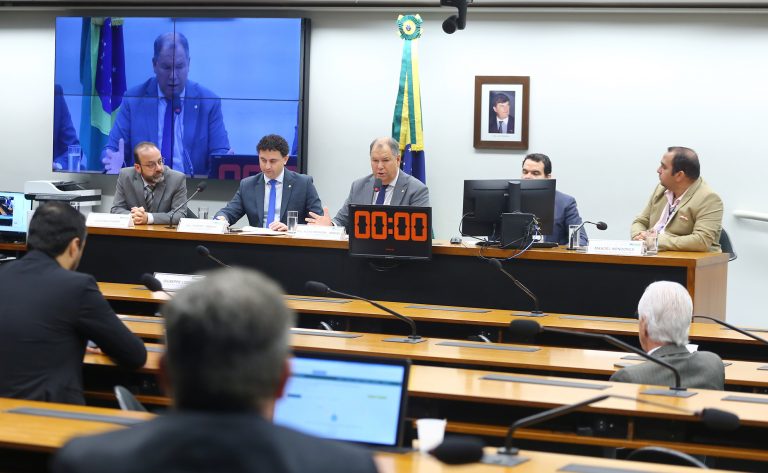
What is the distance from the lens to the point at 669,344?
3.90 m

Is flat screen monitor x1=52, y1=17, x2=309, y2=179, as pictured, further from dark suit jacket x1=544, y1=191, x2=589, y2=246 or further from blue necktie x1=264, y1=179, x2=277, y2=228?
dark suit jacket x1=544, y1=191, x2=589, y2=246

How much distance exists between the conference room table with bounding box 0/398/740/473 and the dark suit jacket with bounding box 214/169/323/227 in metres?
4.20

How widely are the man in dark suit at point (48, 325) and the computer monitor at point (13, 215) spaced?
185 inches

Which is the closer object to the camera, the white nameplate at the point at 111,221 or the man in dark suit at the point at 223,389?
the man in dark suit at the point at 223,389

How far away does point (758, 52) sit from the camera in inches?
326

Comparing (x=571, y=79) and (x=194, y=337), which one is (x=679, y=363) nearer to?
(x=194, y=337)

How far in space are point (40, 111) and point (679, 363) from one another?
24.9ft

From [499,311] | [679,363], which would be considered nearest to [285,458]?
[679,363]

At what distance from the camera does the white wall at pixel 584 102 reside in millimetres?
8359

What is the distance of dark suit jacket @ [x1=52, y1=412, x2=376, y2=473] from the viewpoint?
129 cm

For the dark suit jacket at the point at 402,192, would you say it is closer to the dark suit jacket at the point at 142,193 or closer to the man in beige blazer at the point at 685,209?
the dark suit jacket at the point at 142,193

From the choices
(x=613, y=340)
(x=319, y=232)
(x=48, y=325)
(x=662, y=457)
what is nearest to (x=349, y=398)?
(x=662, y=457)

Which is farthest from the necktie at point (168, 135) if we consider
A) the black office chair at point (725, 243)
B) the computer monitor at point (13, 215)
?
the black office chair at point (725, 243)

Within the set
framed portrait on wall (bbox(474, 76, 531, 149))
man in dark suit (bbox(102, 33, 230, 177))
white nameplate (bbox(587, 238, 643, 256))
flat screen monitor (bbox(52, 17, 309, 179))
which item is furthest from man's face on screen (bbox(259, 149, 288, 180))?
white nameplate (bbox(587, 238, 643, 256))
